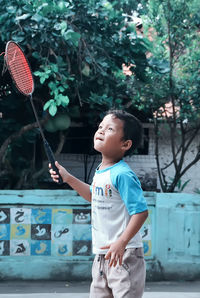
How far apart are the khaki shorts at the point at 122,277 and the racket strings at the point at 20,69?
139 cm

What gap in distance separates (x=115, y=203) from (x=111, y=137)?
39cm

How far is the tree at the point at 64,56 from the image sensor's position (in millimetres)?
6020

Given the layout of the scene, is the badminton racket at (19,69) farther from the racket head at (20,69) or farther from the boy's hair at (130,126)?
the boy's hair at (130,126)

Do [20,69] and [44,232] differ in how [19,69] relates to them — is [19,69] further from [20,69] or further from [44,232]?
[44,232]

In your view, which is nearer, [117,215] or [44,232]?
[117,215]

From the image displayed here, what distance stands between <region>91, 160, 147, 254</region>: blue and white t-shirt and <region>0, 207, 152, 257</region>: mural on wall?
10.8 ft

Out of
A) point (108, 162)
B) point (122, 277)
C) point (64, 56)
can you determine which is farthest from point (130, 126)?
point (64, 56)

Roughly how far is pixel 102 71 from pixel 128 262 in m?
4.05

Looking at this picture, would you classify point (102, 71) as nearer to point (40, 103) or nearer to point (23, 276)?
point (40, 103)

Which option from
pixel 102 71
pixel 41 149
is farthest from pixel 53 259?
pixel 41 149

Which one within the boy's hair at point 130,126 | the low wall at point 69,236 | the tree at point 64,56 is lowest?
the low wall at point 69,236

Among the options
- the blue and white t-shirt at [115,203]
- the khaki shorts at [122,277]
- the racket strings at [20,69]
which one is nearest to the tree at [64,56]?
the racket strings at [20,69]

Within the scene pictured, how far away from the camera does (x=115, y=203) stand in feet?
9.61

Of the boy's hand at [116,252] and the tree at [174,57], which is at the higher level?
the tree at [174,57]
